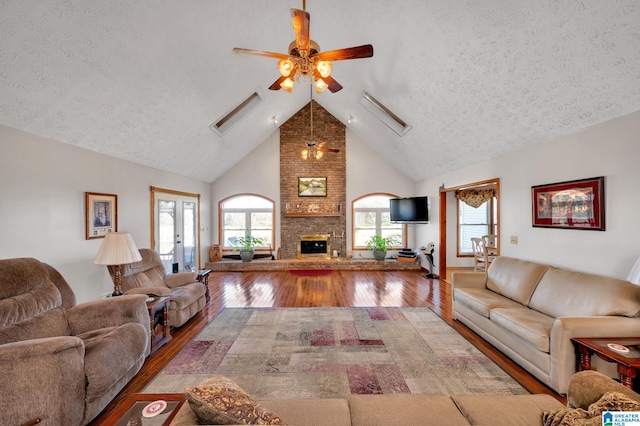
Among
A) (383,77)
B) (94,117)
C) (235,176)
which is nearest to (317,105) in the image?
(235,176)

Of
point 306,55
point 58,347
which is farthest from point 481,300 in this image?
point 58,347

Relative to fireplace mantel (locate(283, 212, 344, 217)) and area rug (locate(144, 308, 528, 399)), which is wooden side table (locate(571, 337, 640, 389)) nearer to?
area rug (locate(144, 308, 528, 399))

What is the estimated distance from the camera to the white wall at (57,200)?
2.62 metres

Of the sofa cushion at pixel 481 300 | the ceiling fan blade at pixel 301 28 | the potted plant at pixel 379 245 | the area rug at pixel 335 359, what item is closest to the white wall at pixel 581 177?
the sofa cushion at pixel 481 300

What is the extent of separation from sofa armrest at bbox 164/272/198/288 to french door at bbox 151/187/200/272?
1230 millimetres

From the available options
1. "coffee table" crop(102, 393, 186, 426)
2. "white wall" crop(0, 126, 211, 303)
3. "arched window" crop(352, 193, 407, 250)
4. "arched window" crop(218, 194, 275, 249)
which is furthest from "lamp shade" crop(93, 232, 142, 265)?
"arched window" crop(352, 193, 407, 250)

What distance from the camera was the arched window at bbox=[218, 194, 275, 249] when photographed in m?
8.09

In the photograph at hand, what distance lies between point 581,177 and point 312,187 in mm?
5962

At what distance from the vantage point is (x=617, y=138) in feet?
8.53

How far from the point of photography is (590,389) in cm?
131

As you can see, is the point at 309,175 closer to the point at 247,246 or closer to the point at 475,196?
the point at 247,246

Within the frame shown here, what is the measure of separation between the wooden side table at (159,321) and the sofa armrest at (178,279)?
2.58ft

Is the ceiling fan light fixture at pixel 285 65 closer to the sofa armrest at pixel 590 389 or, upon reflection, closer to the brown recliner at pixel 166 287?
the brown recliner at pixel 166 287

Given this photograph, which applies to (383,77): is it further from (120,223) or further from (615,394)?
(120,223)
